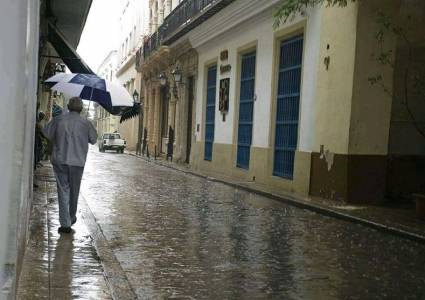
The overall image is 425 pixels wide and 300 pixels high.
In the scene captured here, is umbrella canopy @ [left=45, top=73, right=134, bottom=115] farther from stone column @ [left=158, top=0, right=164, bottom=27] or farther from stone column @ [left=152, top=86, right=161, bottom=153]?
stone column @ [left=158, top=0, right=164, bottom=27]

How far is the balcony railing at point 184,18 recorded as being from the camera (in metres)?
19.2

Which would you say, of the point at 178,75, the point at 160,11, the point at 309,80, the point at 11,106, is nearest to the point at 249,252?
the point at 11,106

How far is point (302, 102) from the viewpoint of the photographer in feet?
45.8

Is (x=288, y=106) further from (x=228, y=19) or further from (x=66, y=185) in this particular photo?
(x=66, y=185)

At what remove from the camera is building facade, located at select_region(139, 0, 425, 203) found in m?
11.8

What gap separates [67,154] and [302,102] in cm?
795

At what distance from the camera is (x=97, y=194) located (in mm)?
12328

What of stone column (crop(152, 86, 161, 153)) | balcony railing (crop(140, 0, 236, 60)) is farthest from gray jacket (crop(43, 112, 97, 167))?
stone column (crop(152, 86, 161, 153))

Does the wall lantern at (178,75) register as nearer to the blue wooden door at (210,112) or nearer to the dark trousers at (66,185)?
the blue wooden door at (210,112)

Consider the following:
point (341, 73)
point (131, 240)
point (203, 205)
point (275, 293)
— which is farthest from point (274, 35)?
point (275, 293)

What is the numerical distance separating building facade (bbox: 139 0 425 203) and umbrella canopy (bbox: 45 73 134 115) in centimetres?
524

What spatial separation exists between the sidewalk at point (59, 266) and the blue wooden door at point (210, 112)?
43.8 ft

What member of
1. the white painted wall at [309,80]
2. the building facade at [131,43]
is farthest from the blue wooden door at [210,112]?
the building facade at [131,43]

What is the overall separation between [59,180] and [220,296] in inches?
115
